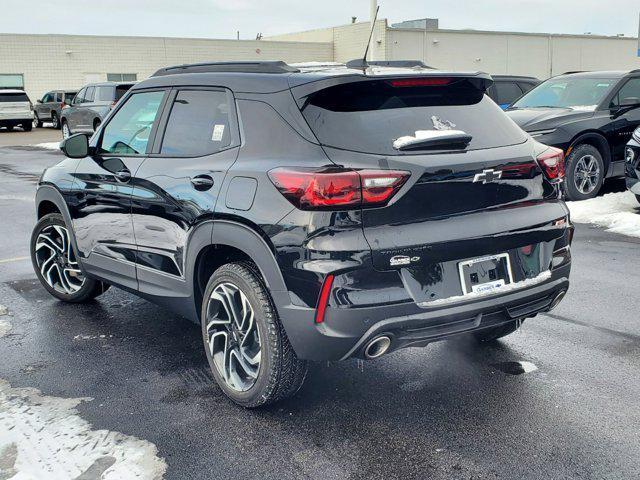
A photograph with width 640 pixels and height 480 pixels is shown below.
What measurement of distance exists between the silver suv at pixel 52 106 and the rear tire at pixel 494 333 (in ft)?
101

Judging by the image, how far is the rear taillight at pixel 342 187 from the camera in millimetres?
3211

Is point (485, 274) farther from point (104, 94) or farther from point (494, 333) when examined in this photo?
point (104, 94)

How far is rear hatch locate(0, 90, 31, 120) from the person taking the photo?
1235 inches

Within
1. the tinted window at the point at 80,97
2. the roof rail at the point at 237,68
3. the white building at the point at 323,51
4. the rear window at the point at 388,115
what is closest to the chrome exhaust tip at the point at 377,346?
the rear window at the point at 388,115

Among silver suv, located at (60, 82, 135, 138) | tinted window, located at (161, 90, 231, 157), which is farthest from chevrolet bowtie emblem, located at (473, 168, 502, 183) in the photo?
silver suv, located at (60, 82, 135, 138)

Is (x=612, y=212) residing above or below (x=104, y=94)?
below

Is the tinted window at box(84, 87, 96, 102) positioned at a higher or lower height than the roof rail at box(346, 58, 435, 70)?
higher

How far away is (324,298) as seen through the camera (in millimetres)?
3230

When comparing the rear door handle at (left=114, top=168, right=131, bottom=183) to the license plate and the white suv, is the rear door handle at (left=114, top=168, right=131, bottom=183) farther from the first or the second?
the white suv

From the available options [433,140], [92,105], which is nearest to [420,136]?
[433,140]

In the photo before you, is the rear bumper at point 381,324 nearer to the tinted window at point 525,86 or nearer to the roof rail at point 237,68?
the roof rail at point 237,68

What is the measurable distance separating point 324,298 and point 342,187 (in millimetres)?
496

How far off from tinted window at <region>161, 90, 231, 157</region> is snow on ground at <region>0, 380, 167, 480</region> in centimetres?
151

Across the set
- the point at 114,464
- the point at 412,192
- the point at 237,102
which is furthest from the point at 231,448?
the point at 237,102
